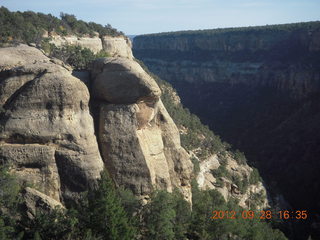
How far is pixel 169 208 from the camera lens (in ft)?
75.4

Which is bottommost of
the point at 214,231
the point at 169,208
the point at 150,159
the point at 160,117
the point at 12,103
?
the point at 214,231

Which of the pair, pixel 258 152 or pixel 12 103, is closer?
pixel 12 103

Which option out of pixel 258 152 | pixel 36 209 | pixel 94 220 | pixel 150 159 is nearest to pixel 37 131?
pixel 36 209

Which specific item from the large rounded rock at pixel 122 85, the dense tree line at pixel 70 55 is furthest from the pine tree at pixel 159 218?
the dense tree line at pixel 70 55

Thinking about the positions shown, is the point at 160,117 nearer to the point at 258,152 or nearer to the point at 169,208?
the point at 169,208

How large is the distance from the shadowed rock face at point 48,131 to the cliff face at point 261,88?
1566 inches

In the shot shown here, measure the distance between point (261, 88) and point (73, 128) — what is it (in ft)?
284

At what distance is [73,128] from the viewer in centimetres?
2277

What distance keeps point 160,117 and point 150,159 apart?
4.73 m

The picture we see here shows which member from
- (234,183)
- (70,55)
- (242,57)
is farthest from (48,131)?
(242,57)

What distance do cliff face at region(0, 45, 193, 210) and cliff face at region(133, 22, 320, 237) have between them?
3606 cm

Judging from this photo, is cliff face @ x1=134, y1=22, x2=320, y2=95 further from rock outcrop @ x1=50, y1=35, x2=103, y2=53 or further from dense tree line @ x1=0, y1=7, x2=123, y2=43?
rock outcrop @ x1=50, y1=35, x2=103, y2=53

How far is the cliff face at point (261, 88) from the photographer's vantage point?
62.8 m
